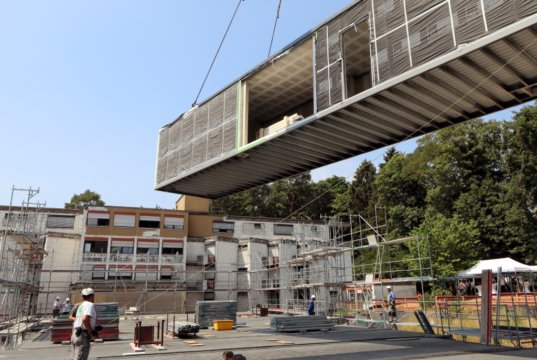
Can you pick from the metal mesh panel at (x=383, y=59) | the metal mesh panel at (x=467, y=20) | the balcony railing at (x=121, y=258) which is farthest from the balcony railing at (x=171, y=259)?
the metal mesh panel at (x=467, y=20)

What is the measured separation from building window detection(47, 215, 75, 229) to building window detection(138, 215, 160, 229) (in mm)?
7321

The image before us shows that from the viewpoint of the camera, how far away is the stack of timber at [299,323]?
19.6 metres

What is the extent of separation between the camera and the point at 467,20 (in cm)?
1112

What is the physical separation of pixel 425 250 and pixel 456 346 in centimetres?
2927

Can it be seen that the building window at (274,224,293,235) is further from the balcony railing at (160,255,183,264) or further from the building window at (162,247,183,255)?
the balcony railing at (160,255,183,264)

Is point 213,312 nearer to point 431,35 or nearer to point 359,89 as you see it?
point 359,89

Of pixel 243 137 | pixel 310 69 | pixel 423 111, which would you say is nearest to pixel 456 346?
pixel 423 111

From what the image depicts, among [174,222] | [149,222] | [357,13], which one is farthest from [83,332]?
[174,222]

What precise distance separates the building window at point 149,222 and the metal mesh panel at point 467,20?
43.1 m

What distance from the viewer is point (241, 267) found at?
47.6 metres

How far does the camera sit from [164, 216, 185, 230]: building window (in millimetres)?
49719

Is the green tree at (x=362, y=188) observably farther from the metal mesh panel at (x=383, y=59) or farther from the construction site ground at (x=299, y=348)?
the metal mesh panel at (x=383, y=59)

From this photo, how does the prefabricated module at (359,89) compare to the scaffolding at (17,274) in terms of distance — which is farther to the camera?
the scaffolding at (17,274)

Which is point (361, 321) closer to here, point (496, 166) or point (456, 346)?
point (456, 346)
